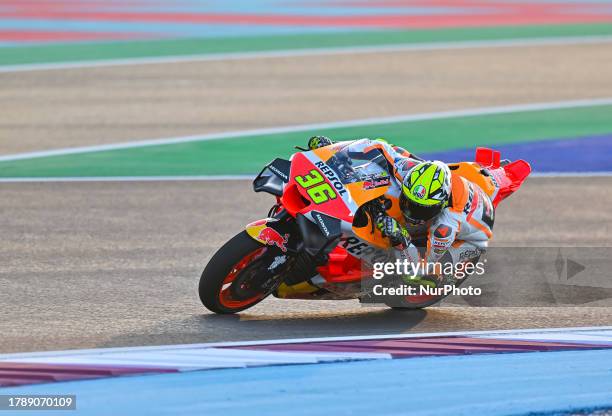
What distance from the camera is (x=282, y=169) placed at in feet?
26.9

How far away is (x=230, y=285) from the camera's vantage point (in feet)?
26.7

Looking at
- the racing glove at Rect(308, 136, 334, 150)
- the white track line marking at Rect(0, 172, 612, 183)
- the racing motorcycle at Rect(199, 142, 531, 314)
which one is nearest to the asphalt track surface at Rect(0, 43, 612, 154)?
the white track line marking at Rect(0, 172, 612, 183)

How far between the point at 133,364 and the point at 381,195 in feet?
7.03

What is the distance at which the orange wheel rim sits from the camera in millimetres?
7957

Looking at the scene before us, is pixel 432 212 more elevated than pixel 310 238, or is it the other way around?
pixel 432 212

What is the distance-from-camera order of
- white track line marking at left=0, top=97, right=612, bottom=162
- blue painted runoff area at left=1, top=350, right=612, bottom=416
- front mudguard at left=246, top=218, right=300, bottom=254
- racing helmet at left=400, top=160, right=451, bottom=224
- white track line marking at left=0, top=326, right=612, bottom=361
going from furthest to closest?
white track line marking at left=0, top=97, right=612, bottom=162, front mudguard at left=246, top=218, right=300, bottom=254, racing helmet at left=400, top=160, right=451, bottom=224, white track line marking at left=0, top=326, right=612, bottom=361, blue painted runoff area at left=1, top=350, right=612, bottom=416

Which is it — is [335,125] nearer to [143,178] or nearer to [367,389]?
[143,178]

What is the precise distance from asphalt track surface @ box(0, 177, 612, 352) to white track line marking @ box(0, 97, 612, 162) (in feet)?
5.21

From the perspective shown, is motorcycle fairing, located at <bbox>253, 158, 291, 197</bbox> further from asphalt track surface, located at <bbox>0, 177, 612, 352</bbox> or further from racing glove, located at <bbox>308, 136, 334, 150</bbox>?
asphalt track surface, located at <bbox>0, 177, 612, 352</bbox>

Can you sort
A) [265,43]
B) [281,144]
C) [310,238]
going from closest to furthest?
[310,238] < [281,144] < [265,43]

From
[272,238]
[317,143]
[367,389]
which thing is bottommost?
[367,389]

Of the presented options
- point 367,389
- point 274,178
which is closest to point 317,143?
point 274,178

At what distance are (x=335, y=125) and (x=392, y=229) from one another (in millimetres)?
7845

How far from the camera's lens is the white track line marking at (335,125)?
13875 mm
